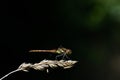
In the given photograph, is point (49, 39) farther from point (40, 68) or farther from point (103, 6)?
point (40, 68)

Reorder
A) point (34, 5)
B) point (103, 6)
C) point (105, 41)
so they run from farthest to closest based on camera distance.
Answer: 1. point (105, 41)
2. point (103, 6)
3. point (34, 5)

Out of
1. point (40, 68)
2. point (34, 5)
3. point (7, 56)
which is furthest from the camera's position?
point (34, 5)

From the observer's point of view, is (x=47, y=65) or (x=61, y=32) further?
(x=61, y=32)

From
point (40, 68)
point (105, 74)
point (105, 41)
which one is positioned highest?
point (40, 68)

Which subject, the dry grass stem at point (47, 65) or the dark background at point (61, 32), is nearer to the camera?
the dry grass stem at point (47, 65)

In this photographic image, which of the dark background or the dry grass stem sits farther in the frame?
the dark background

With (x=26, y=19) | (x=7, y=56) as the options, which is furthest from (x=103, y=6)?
(x=7, y=56)

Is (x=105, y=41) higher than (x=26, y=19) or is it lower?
lower

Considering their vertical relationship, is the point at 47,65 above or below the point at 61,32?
above
